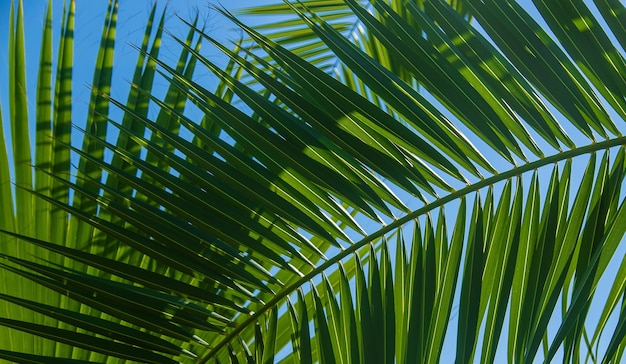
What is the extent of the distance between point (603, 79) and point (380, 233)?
323 mm

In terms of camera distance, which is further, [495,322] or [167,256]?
[167,256]

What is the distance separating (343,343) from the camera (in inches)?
35.2

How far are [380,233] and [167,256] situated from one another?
0.93ft

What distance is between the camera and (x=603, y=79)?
0.76 meters

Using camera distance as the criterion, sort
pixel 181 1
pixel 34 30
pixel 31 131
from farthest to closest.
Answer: pixel 34 30
pixel 181 1
pixel 31 131

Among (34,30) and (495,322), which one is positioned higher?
(34,30)

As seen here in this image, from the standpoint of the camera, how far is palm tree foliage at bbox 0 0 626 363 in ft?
2.55

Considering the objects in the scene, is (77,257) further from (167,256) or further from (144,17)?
(144,17)

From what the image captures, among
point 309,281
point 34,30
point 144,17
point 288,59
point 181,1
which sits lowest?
point 309,281

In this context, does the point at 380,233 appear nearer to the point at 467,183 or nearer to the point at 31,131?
the point at 467,183

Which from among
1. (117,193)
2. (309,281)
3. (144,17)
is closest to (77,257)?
(117,193)

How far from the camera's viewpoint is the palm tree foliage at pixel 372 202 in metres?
0.78

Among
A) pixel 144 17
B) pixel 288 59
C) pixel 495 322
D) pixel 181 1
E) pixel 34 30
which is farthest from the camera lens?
pixel 34 30

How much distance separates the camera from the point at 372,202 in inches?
34.9
